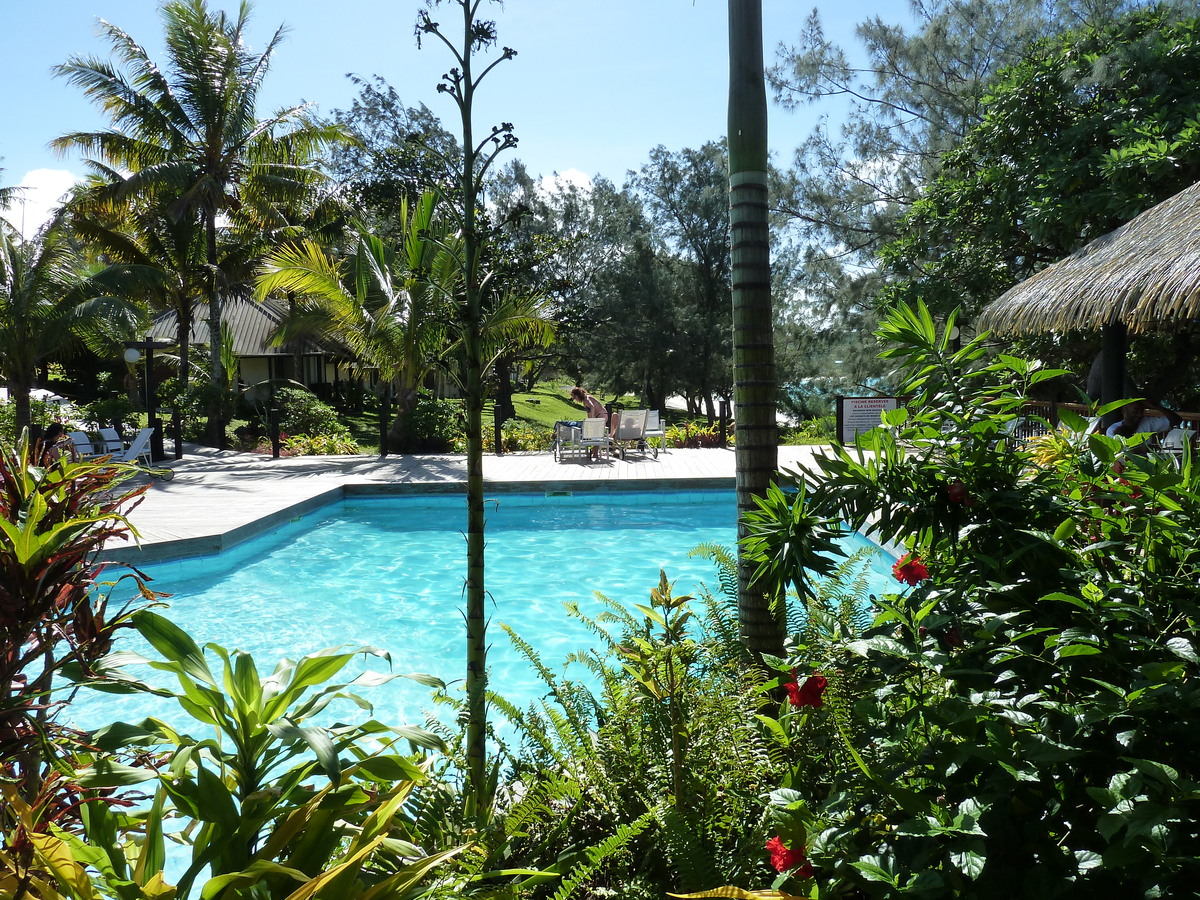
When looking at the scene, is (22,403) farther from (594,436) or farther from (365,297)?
(594,436)

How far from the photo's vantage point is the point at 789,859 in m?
1.65

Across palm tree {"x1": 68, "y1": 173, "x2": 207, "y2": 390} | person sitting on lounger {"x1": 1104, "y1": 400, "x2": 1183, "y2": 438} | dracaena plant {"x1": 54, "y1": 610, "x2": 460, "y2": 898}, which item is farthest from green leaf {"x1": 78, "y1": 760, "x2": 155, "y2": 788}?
palm tree {"x1": 68, "y1": 173, "x2": 207, "y2": 390}

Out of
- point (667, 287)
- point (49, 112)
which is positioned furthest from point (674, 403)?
point (49, 112)

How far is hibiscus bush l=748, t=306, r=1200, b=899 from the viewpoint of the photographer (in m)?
1.28

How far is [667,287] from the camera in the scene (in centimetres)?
2603

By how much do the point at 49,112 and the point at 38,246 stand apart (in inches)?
215

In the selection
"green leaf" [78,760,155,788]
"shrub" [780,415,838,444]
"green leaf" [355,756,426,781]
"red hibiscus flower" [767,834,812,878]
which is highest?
"shrub" [780,415,838,444]

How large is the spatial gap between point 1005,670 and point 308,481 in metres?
12.9

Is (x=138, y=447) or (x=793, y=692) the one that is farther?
(x=138, y=447)

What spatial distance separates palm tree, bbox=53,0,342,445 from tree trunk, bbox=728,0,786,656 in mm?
17288

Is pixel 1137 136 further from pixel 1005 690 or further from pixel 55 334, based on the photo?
pixel 55 334

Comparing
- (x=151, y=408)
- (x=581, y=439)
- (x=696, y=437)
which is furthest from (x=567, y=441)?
(x=151, y=408)

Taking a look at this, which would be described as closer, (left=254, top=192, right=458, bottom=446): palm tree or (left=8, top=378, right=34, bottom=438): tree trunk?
(left=254, top=192, right=458, bottom=446): palm tree

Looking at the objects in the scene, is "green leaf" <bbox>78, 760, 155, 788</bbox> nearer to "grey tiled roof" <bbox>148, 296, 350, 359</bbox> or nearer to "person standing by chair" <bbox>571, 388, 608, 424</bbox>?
"person standing by chair" <bbox>571, 388, 608, 424</bbox>
